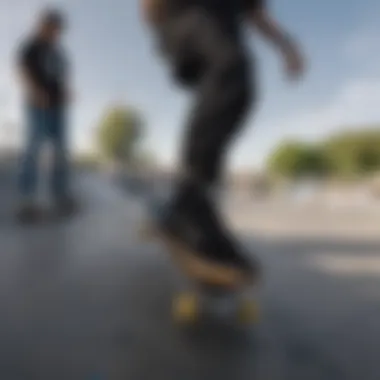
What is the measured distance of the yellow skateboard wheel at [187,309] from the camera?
761mm

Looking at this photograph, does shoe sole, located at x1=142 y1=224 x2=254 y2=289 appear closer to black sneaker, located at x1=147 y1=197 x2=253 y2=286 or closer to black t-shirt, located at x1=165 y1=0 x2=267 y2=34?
black sneaker, located at x1=147 y1=197 x2=253 y2=286

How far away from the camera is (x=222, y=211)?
86cm

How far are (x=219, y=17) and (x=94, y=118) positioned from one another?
0.28 meters

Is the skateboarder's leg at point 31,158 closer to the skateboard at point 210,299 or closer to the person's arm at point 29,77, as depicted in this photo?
the person's arm at point 29,77

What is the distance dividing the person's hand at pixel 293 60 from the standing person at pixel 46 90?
39cm

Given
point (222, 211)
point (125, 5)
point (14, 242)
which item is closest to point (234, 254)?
point (222, 211)

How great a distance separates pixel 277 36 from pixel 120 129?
1.01 feet

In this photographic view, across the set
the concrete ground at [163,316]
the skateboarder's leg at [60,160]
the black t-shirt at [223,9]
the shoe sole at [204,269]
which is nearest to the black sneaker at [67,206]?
the skateboarder's leg at [60,160]

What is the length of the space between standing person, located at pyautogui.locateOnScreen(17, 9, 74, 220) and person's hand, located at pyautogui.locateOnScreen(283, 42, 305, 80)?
392mm

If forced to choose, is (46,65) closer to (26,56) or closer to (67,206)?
(26,56)

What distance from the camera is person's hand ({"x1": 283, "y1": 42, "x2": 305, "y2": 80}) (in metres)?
0.81

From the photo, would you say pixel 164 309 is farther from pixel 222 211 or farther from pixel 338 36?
pixel 338 36

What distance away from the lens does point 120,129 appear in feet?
2.86

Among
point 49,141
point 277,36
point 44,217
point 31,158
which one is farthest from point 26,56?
point 44,217
